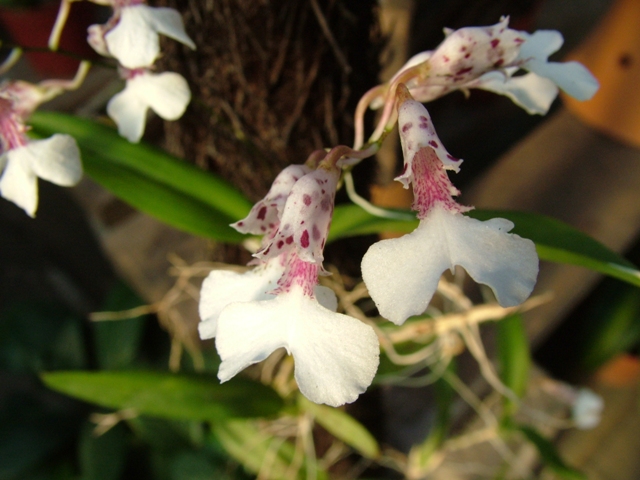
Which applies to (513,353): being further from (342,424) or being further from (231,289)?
(231,289)

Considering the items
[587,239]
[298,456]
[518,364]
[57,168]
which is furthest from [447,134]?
[57,168]

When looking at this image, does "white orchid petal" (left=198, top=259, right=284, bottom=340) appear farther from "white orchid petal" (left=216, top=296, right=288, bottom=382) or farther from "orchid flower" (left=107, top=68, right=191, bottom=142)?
"orchid flower" (left=107, top=68, right=191, bottom=142)

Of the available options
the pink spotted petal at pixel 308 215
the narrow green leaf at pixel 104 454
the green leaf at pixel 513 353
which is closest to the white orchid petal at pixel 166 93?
the pink spotted petal at pixel 308 215

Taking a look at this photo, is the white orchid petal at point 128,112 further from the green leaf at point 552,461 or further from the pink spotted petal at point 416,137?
the green leaf at point 552,461

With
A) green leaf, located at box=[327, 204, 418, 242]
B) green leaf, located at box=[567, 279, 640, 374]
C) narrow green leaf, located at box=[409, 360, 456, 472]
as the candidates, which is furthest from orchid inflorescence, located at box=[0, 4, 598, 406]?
green leaf, located at box=[567, 279, 640, 374]

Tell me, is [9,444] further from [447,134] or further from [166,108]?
[447,134]

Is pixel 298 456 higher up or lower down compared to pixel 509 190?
lower down

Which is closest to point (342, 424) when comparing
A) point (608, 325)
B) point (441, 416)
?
point (441, 416)
